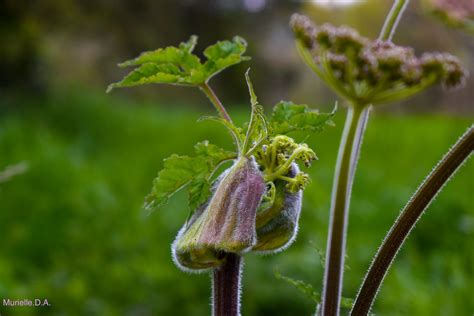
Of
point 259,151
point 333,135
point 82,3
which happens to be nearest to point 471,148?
point 259,151

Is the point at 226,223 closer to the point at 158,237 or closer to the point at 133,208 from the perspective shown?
the point at 158,237

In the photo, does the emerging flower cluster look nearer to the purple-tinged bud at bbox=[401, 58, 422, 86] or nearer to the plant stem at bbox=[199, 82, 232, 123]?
the purple-tinged bud at bbox=[401, 58, 422, 86]

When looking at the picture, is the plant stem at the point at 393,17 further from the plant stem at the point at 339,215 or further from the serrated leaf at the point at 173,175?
the serrated leaf at the point at 173,175

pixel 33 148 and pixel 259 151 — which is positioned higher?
pixel 33 148

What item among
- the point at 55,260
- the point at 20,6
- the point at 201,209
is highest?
the point at 20,6

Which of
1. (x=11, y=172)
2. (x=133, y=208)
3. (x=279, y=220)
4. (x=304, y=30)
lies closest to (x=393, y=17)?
(x=304, y=30)

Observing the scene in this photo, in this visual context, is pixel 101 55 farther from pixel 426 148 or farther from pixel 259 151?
pixel 259 151

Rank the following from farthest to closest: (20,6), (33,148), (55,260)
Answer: (20,6), (33,148), (55,260)
